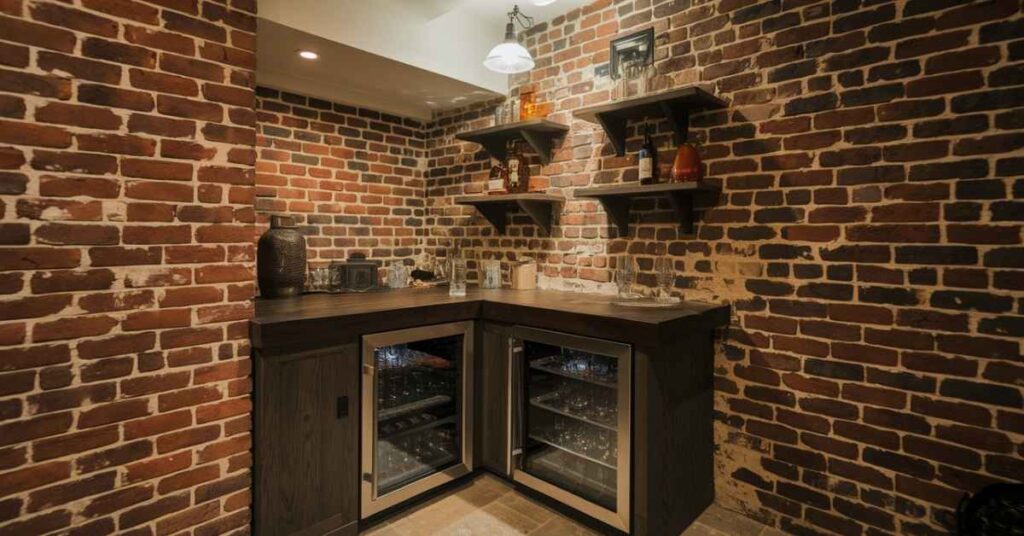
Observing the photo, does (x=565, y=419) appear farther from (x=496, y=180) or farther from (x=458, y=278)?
(x=496, y=180)

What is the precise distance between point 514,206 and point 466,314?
112 cm

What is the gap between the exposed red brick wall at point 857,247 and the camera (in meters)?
1.75

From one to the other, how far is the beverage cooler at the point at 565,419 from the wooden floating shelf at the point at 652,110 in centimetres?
121

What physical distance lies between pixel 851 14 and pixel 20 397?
3371 millimetres

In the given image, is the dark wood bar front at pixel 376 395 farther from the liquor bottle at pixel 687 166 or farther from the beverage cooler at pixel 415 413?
the liquor bottle at pixel 687 166

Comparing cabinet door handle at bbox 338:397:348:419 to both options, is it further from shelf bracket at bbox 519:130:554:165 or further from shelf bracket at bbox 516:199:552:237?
shelf bracket at bbox 519:130:554:165

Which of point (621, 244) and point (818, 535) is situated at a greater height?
point (621, 244)

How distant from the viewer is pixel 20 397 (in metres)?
1.51

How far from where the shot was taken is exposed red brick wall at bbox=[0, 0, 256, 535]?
1515mm

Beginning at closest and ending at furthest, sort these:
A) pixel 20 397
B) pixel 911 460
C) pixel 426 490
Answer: pixel 20 397 → pixel 911 460 → pixel 426 490

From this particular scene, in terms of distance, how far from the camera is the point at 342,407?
214 cm

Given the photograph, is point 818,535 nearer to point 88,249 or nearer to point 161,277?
point 161,277

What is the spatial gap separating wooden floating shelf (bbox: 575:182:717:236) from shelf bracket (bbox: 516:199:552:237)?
0.43m

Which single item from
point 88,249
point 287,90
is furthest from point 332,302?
point 287,90
